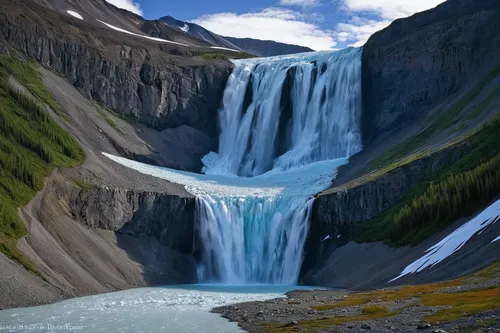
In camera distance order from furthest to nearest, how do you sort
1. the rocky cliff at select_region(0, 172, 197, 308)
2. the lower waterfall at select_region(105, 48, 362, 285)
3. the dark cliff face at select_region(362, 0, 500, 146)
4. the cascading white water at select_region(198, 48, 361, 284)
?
the cascading white water at select_region(198, 48, 361, 284) < the dark cliff face at select_region(362, 0, 500, 146) < the lower waterfall at select_region(105, 48, 362, 285) < the rocky cliff at select_region(0, 172, 197, 308)

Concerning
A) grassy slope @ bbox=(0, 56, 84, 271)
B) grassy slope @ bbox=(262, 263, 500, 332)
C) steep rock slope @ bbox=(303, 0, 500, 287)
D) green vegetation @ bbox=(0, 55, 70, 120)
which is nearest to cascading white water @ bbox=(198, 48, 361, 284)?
steep rock slope @ bbox=(303, 0, 500, 287)

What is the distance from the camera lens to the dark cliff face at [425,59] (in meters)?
95.9

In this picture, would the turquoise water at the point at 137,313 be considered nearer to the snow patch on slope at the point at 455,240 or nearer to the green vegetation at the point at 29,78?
the snow patch on slope at the point at 455,240

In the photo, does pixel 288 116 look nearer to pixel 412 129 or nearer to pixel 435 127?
pixel 412 129

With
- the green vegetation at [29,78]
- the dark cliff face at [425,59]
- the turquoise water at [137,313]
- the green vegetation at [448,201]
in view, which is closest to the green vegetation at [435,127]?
the dark cliff face at [425,59]

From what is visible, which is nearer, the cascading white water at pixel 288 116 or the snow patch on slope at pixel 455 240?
the snow patch on slope at pixel 455 240

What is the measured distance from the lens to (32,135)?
2972 inches

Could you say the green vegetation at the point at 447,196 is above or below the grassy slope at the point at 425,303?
above

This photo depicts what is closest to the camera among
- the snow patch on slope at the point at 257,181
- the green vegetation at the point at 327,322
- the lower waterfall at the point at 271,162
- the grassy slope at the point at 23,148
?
the green vegetation at the point at 327,322

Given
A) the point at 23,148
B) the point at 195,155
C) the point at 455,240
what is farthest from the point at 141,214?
the point at 455,240

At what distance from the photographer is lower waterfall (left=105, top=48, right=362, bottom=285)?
76125mm

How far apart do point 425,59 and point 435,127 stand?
54.8ft

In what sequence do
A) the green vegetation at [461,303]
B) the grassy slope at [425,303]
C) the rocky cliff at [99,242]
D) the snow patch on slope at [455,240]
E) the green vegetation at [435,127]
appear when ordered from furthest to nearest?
the green vegetation at [435,127], the rocky cliff at [99,242], the snow patch on slope at [455,240], the grassy slope at [425,303], the green vegetation at [461,303]

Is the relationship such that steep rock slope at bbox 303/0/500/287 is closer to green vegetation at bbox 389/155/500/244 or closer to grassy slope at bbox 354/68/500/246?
grassy slope at bbox 354/68/500/246
